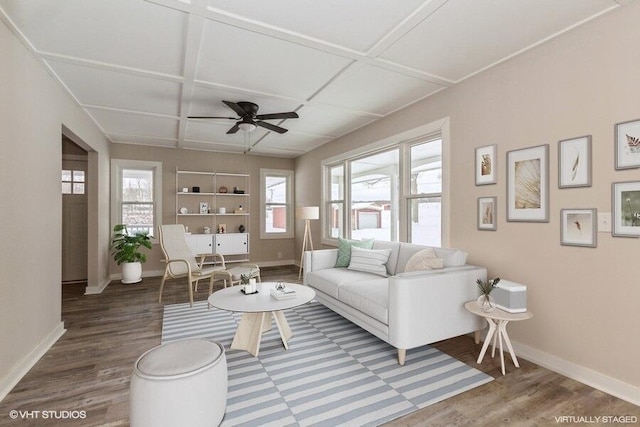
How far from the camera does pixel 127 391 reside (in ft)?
7.16

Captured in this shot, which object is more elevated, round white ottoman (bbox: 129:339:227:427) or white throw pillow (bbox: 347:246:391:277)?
white throw pillow (bbox: 347:246:391:277)

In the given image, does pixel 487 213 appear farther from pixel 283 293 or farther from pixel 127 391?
pixel 127 391

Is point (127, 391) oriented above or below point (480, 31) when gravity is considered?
below

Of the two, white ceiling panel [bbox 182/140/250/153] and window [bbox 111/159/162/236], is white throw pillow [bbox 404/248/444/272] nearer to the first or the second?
white ceiling panel [bbox 182/140/250/153]

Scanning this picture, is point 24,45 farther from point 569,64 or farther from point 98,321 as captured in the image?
point 569,64

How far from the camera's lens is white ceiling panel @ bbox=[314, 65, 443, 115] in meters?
3.13

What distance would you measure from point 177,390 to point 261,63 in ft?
8.63

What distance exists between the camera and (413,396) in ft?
6.92

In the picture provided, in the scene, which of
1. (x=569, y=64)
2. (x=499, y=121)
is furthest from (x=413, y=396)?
(x=569, y=64)

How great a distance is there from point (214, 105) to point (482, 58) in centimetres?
301

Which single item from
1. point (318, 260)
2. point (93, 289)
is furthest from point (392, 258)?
point (93, 289)

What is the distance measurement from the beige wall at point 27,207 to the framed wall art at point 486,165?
3.93 meters

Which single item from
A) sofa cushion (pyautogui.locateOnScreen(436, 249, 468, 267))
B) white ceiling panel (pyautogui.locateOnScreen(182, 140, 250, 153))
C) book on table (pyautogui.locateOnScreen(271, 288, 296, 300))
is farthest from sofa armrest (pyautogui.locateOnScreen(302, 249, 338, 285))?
white ceiling panel (pyautogui.locateOnScreen(182, 140, 250, 153))

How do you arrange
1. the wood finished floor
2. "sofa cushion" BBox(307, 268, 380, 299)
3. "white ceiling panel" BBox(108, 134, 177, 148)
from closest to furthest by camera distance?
the wood finished floor < "sofa cushion" BBox(307, 268, 380, 299) < "white ceiling panel" BBox(108, 134, 177, 148)
